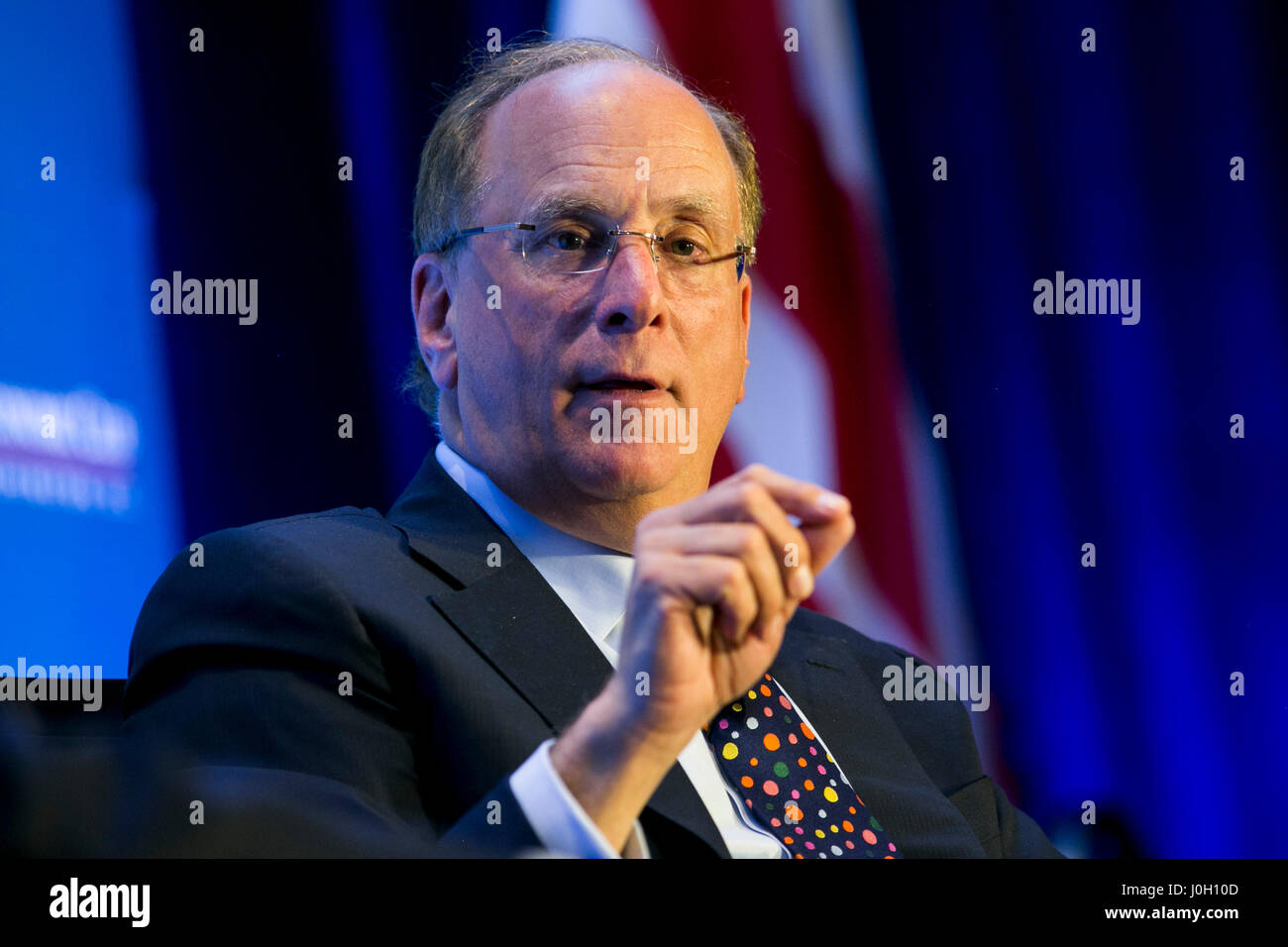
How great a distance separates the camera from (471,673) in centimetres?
167

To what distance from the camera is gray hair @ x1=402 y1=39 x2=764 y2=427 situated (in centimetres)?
214

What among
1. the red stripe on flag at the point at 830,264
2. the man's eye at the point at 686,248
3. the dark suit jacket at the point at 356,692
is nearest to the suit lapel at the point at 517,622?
the dark suit jacket at the point at 356,692

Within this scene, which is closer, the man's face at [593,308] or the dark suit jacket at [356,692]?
the dark suit jacket at [356,692]

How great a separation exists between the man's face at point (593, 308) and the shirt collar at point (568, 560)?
1.5 inches

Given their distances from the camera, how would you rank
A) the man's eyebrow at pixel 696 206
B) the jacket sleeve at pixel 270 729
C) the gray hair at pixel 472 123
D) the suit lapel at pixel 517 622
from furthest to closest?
1. the gray hair at pixel 472 123
2. the man's eyebrow at pixel 696 206
3. the suit lapel at pixel 517 622
4. the jacket sleeve at pixel 270 729

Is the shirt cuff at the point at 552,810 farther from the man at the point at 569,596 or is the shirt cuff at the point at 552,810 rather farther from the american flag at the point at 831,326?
the american flag at the point at 831,326

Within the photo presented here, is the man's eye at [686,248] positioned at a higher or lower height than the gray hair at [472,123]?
lower

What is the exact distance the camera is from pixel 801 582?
143cm

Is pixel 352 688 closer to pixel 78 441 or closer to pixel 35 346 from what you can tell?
pixel 78 441

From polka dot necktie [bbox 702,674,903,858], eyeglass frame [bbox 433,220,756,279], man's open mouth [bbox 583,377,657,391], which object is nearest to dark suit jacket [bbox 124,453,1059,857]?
polka dot necktie [bbox 702,674,903,858]

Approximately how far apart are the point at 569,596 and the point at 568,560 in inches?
2.4

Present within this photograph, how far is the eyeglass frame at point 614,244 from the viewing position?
77.9 inches

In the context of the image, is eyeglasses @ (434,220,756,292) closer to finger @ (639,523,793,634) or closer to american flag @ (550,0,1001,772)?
american flag @ (550,0,1001,772)
